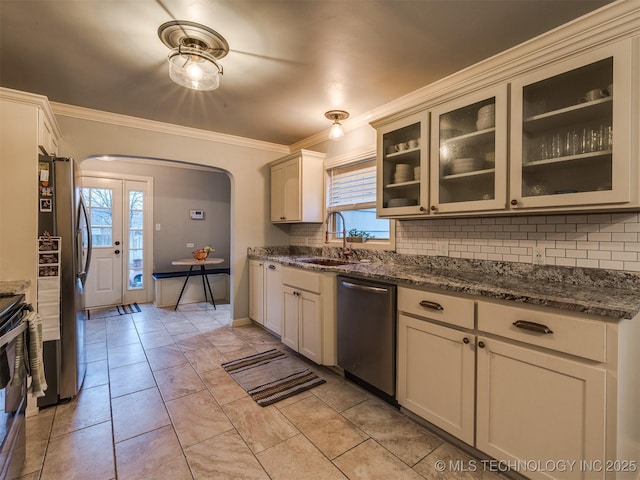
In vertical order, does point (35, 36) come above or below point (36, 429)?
above

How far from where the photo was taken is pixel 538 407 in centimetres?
137

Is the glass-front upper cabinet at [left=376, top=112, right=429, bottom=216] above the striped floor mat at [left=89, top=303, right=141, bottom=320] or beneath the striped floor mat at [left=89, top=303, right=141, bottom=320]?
above

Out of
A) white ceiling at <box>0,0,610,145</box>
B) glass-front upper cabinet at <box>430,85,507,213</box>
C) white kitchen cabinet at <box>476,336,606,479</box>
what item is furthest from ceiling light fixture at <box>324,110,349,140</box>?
white kitchen cabinet at <box>476,336,606,479</box>

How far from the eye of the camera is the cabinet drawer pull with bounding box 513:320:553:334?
1328 millimetres

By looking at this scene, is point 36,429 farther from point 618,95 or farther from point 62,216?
point 618,95

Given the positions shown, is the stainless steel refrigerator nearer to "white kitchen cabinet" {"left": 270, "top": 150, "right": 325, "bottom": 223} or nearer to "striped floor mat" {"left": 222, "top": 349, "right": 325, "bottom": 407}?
"striped floor mat" {"left": 222, "top": 349, "right": 325, "bottom": 407}

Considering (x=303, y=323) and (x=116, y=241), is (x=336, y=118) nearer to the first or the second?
(x=303, y=323)

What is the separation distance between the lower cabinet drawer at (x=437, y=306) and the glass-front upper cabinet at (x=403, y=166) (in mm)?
673

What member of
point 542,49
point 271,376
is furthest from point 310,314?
point 542,49

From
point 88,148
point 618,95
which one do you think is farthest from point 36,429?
point 618,95

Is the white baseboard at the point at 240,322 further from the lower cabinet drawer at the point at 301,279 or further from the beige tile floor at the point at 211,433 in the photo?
the lower cabinet drawer at the point at 301,279

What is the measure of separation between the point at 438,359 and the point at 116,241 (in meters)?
5.05

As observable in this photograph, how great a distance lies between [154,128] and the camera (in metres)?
3.27

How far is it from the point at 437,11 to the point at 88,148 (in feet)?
10.4
